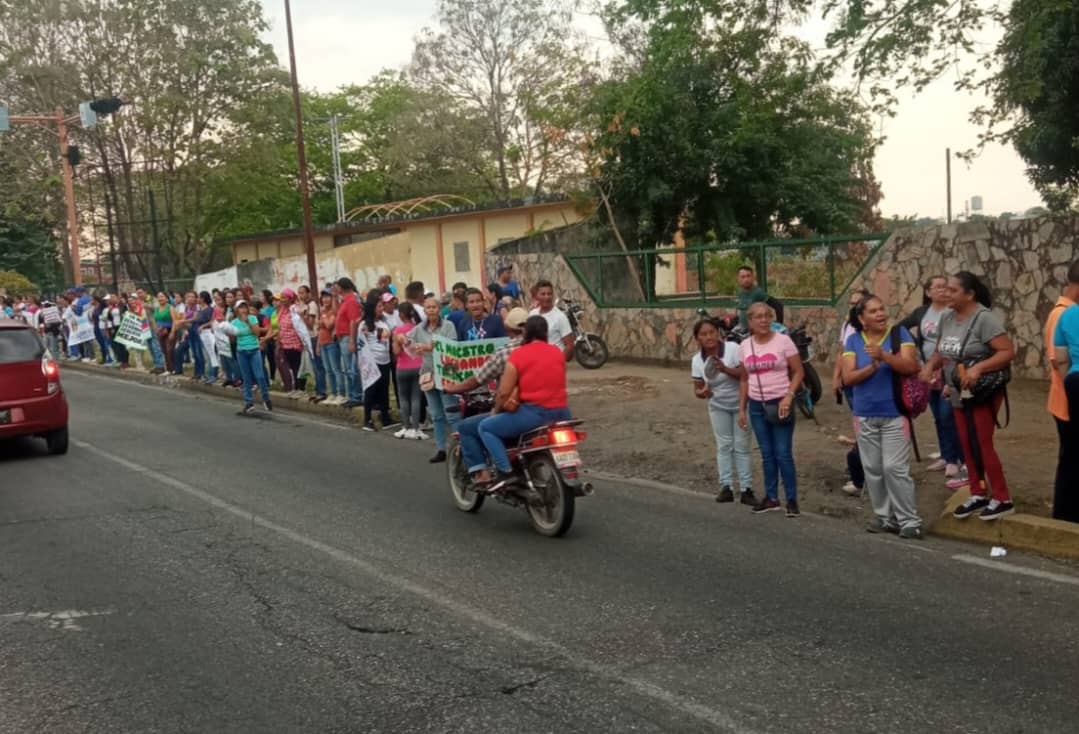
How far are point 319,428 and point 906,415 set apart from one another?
350 inches

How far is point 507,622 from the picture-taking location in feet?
18.6

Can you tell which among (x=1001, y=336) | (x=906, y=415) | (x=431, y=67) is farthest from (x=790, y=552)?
(x=431, y=67)

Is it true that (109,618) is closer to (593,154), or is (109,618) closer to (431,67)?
(593,154)

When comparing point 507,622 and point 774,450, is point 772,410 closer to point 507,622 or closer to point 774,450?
point 774,450

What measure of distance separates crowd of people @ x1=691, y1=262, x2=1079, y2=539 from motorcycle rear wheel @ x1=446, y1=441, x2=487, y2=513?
6.79 feet

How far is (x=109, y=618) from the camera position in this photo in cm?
597

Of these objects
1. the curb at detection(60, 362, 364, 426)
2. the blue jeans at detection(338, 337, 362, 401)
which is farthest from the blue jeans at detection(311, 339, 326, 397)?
the blue jeans at detection(338, 337, 362, 401)

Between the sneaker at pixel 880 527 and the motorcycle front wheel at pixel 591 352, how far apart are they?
34.7ft

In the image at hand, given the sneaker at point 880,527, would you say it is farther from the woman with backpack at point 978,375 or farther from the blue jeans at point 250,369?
the blue jeans at point 250,369

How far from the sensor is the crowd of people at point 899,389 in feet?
22.9

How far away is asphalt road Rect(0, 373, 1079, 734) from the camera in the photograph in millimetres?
4488

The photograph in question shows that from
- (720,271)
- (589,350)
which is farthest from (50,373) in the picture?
(720,271)

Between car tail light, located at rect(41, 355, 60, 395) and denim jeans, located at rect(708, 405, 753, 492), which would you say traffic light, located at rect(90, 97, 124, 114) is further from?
denim jeans, located at rect(708, 405, 753, 492)

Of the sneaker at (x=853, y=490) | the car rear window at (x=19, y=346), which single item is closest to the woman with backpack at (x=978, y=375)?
the sneaker at (x=853, y=490)
